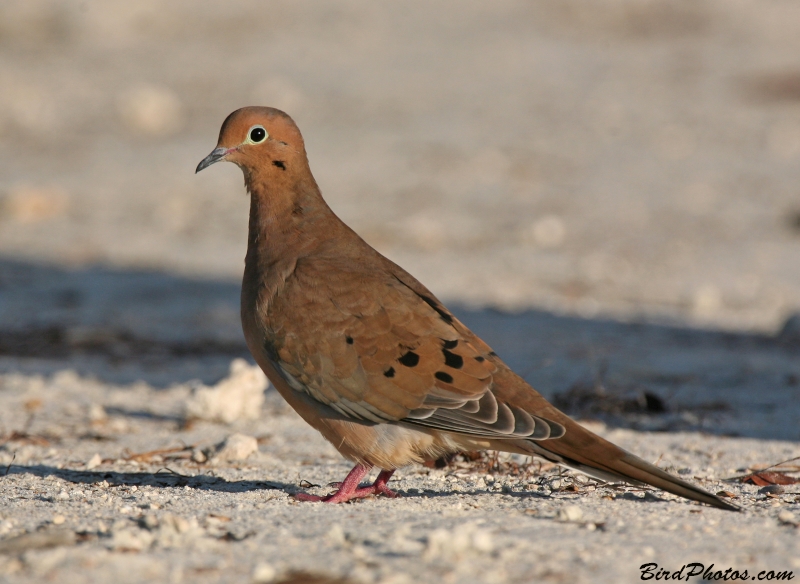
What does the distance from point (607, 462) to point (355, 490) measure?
39.3 inches

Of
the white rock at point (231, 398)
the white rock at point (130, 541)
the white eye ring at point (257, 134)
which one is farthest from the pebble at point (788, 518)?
the white rock at point (231, 398)

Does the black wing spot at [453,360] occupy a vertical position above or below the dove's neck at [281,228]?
below

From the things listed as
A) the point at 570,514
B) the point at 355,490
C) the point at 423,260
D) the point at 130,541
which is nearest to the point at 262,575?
the point at 130,541

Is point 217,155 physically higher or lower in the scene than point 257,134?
lower

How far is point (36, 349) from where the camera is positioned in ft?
25.4

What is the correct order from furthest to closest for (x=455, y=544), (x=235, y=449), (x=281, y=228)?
(x=235, y=449), (x=281, y=228), (x=455, y=544)

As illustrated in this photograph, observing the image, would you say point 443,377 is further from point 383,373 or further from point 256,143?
point 256,143

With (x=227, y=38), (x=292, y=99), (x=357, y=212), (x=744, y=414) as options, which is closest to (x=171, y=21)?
(x=227, y=38)

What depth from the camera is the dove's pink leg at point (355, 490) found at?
4082mm

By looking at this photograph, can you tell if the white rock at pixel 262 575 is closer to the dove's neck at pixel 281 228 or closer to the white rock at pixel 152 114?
the dove's neck at pixel 281 228

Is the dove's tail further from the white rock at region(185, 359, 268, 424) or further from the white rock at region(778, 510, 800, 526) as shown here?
the white rock at region(185, 359, 268, 424)

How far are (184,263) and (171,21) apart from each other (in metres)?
10.7

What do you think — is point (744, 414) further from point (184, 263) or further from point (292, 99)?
point (292, 99)

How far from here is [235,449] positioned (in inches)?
200
